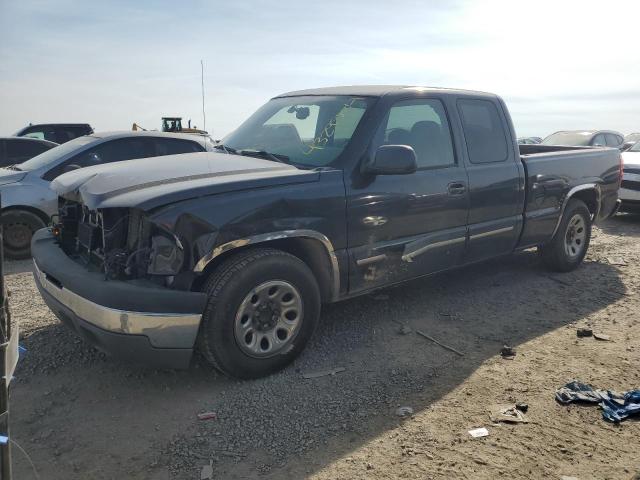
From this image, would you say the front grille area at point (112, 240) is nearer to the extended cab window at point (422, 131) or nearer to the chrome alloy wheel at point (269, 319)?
the chrome alloy wheel at point (269, 319)

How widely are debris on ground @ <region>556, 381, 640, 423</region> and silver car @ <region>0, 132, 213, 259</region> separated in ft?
15.7

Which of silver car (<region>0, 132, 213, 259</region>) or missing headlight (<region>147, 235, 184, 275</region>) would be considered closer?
missing headlight (<region>147, 235, 184, 275</region>)

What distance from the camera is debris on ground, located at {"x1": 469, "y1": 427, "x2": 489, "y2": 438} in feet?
9.68

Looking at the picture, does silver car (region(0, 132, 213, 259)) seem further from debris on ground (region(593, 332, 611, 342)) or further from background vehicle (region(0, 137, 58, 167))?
debris on ground (region(593, 332, 611, 342))

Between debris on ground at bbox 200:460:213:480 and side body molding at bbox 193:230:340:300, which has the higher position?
side body molding at bbox 193:230:340:300

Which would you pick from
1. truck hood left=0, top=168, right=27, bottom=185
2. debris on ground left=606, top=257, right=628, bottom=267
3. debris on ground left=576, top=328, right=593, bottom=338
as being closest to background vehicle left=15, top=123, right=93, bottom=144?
truck hood left=0, top=168, right=27, bottom=185

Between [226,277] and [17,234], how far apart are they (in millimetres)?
4638

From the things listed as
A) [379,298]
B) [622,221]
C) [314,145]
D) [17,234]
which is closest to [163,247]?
[314,145]

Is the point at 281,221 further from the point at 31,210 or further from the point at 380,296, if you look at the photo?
the point at 31,210

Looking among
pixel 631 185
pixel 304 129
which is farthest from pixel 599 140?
pixel 304 129

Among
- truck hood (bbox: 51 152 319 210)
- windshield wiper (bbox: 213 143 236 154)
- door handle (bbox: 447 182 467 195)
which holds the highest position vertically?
windshield wiper (bbox: 213 143 236 154)

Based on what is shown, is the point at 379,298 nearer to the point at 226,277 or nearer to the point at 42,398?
the point at 226,277

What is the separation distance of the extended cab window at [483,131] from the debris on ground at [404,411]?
239cm

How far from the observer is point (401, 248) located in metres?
4.14
